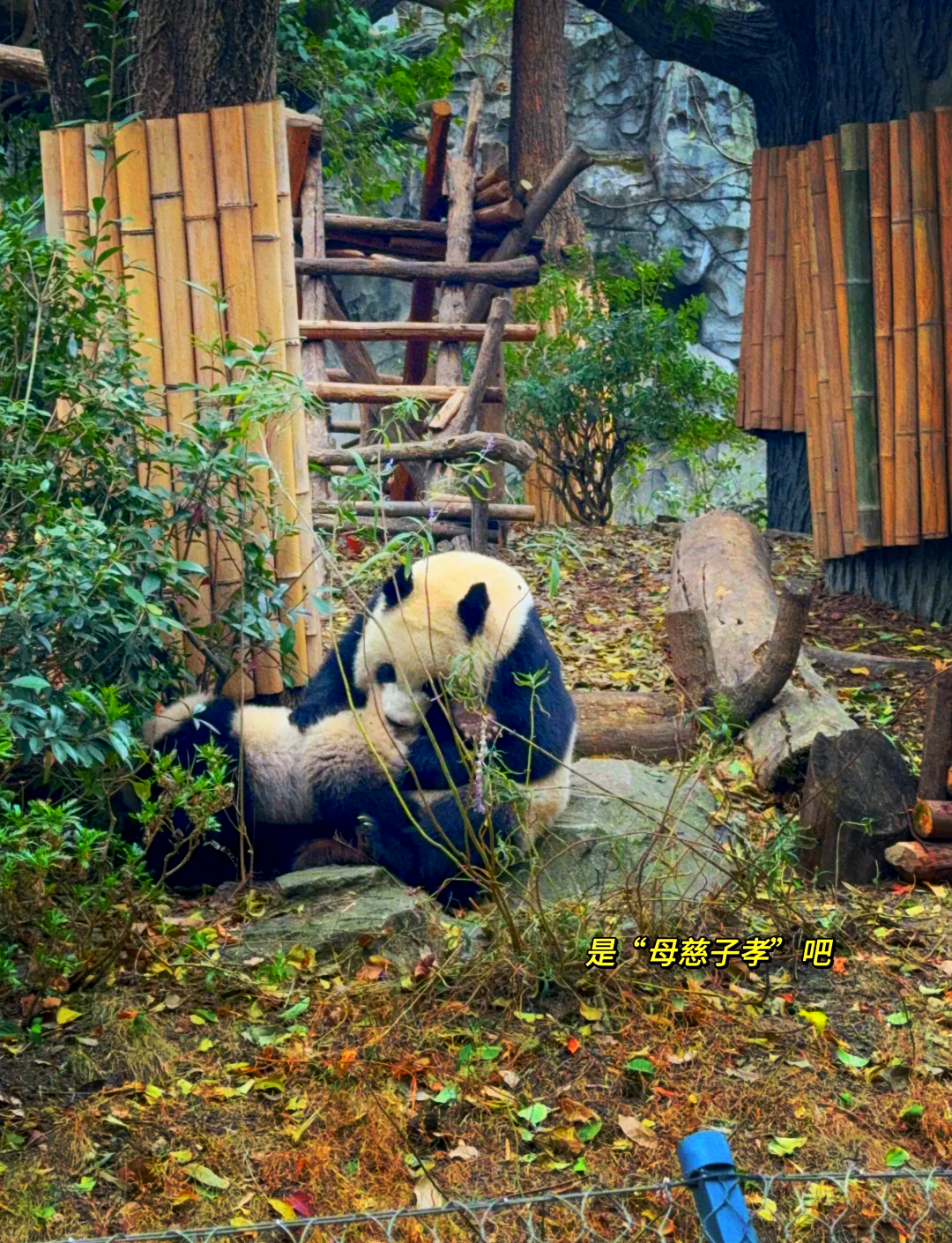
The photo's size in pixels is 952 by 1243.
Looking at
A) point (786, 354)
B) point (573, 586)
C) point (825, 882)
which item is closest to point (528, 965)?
point (825, 882)

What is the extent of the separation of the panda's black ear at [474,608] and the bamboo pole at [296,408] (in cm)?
52

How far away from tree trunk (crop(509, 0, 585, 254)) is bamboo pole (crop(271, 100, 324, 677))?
26.2ft

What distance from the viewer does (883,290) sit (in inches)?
257

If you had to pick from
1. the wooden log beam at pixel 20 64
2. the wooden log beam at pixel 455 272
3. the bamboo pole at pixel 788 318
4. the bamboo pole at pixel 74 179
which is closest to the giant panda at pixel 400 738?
the bamboo pole at pixel 74 179

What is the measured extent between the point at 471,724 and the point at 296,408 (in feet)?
3.60

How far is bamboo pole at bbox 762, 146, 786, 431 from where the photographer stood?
314 inches

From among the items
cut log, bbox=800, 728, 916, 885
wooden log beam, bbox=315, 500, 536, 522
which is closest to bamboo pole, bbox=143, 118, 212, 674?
cut log, bbox=800, 728, 916, 885

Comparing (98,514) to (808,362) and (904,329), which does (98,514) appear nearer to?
(904,329)

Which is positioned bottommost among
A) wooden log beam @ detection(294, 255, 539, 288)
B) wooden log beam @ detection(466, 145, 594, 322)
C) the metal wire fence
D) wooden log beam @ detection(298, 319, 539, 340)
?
the metal wire fence

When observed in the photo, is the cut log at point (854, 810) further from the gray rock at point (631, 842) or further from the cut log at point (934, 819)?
the gray rock at point (631, 842)

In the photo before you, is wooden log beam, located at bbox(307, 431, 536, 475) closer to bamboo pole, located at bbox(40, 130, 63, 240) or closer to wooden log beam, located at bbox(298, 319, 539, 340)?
wooden log beam, located at bbox(298, 319, 539, 340)

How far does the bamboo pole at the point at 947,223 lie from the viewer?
6332 mm

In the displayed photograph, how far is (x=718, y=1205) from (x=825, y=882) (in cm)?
245

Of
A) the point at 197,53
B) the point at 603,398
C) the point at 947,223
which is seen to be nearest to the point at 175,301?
the point at 197,53
